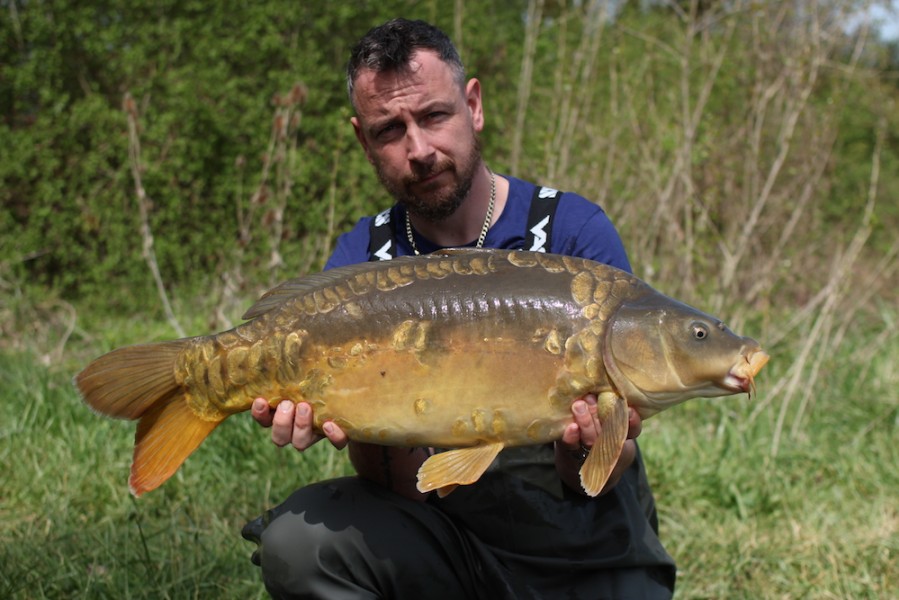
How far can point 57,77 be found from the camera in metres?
5.59

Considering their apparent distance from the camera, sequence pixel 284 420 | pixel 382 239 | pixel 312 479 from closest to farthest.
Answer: pixel 284 420, pixel 382 239, pixel 312 479

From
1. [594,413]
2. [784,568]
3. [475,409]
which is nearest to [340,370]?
[475,409]

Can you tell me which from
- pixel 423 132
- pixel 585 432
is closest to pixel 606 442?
pixel 585 432

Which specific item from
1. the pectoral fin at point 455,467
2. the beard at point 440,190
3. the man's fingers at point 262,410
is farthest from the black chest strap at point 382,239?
the pectoral fin at point 455,467

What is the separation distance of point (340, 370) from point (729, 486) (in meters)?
1.93

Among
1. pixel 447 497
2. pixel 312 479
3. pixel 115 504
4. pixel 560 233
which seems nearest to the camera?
pixel 447 497

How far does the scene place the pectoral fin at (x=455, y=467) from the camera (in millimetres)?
1786

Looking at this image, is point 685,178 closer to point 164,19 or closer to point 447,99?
point 447,99

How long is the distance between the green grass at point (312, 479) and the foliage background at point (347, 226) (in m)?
0.01

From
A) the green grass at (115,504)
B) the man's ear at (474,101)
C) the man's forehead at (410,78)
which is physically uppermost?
the man's forehead at (410,78)

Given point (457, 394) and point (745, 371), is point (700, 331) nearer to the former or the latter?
point (745, 371)

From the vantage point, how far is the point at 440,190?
7.56 ft

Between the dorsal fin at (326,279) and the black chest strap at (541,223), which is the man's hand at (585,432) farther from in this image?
the black chest strap at (541,223)

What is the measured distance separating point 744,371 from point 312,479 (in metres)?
1.85
